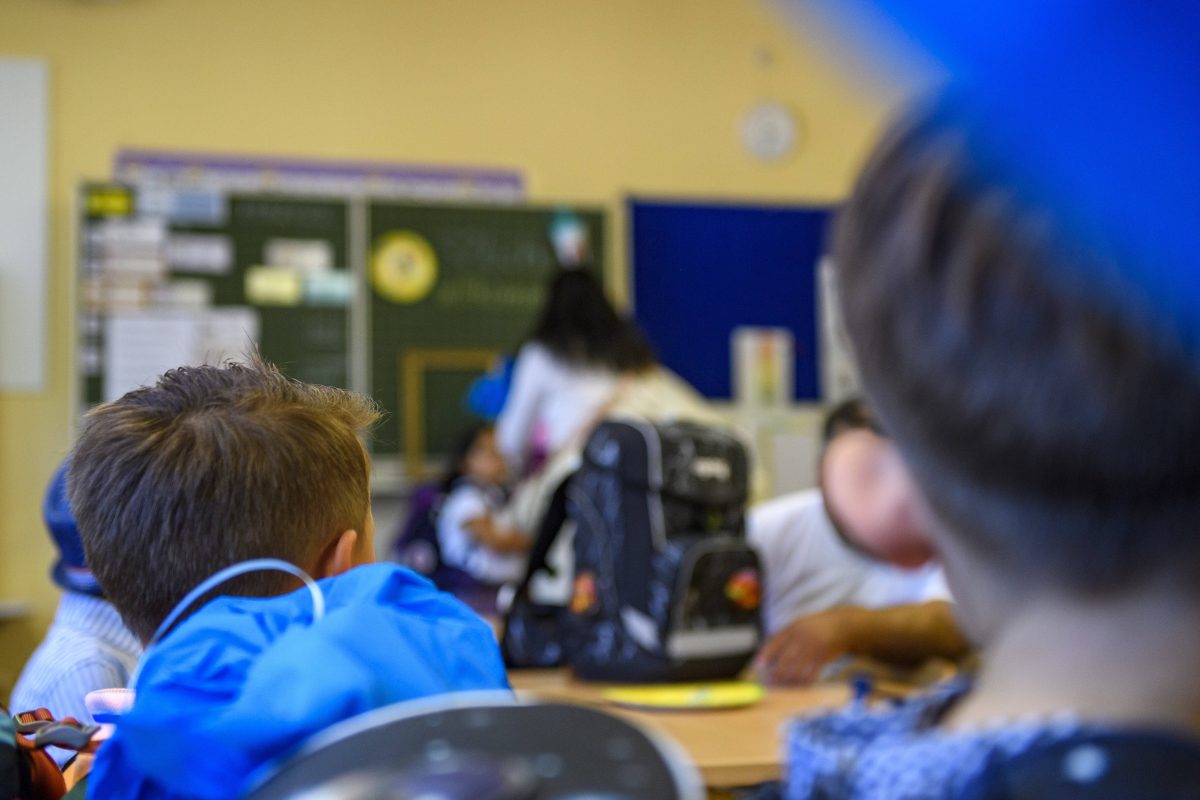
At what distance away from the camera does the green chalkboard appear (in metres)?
4.88

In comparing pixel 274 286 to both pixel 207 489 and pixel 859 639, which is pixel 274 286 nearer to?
pixel 859 639

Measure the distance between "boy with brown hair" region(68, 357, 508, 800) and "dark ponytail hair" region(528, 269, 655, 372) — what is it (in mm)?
2513

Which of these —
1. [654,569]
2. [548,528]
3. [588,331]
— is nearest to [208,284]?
[588,331]

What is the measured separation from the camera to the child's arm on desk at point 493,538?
4.29 m

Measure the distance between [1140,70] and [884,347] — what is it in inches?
10.7

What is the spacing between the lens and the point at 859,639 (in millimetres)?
2242

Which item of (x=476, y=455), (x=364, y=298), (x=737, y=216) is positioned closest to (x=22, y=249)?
(x=364, y=298)

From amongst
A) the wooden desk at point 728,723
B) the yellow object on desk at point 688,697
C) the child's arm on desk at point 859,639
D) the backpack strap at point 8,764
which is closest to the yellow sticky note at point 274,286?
the wooden desk at point 728,723

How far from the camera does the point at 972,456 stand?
448 mm

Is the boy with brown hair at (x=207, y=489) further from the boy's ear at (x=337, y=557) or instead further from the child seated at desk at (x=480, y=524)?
the child seated at desk at (x=480, y=524)

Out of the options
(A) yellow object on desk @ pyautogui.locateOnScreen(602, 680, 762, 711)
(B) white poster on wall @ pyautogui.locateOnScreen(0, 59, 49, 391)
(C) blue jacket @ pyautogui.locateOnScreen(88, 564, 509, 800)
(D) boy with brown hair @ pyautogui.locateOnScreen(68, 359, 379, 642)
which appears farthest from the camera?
(B) white poster on wall @ pyautogui.locateOnScreen(0, 59, 49, 391)

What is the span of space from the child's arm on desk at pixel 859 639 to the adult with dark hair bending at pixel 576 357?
1534mm

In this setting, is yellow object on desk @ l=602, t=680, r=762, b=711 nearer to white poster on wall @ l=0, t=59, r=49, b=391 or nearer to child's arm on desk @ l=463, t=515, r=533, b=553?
child's arm on desk @ l=463, t=515, r=533, b=553

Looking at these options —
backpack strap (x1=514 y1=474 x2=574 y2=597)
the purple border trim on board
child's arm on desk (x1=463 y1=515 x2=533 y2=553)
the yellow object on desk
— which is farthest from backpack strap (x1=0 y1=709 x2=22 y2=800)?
the purple border trim on board
